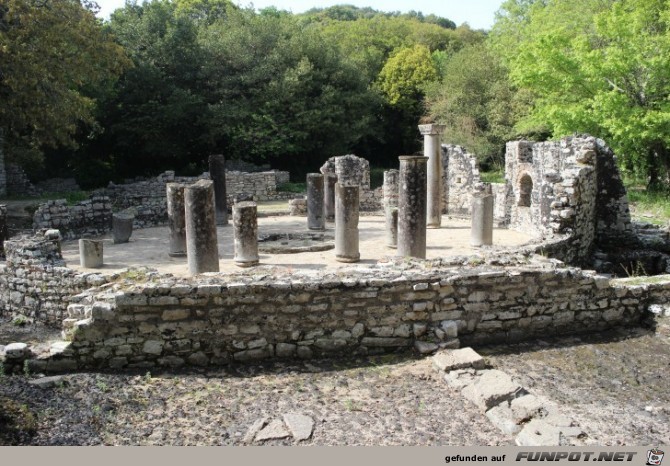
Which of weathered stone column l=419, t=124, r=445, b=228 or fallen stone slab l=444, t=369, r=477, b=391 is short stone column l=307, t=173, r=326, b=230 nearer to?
weathered stone column l=419, t=124, r=445, b=228

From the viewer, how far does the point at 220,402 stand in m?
7.05

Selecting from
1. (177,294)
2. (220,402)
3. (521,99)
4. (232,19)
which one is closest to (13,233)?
(177,294)

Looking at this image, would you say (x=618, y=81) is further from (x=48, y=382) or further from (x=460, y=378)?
(x=48, y=382)

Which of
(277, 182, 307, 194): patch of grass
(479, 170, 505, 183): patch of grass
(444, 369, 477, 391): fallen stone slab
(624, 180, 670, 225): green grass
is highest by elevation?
(479, 170, 505, 183): patch of grass

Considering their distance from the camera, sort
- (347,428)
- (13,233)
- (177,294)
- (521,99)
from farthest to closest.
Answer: (521,99) → (13,233) → (177,294) → (347,428)

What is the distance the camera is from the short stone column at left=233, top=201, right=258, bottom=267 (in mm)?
13914

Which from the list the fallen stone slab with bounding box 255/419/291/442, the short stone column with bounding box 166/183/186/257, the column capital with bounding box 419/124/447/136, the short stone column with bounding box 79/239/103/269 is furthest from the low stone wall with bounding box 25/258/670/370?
the column capital with bounding box 419/124/447/136

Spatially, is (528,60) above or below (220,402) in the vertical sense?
above

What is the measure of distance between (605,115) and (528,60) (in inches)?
188

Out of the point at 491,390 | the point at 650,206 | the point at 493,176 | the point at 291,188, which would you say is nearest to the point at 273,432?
the point at 491,390

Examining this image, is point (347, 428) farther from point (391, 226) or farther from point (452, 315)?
point (391, 226)

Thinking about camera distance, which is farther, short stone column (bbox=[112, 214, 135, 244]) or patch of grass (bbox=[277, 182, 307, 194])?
patch of grass (bbox=[277, 182, 307, 194])

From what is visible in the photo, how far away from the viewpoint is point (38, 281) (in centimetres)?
1248

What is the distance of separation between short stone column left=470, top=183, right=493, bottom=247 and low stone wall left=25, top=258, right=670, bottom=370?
21.7ft
